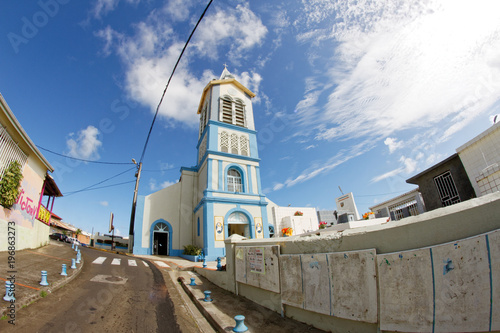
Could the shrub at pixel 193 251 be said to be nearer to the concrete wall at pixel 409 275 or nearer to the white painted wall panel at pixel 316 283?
the concrete wall at pixel 409 275

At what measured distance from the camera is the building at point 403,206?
15.2 m

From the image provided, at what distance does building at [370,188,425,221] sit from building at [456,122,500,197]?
4.33 meters

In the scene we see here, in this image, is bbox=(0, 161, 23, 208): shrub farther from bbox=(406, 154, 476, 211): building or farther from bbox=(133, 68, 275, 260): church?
bbox=(406, 154, 476, 211): building

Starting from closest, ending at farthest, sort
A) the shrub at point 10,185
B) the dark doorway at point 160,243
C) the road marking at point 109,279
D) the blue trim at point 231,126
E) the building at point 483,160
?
the road marking at point 109,279 → the shrub at point 10,185 → the building at point 483,160 → the dark doorway at point 160,243 → the blue trim at point 231,126

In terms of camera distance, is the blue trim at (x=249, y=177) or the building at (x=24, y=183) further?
the blue trim at (x=249, y=177)

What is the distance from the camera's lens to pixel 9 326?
3637 mm

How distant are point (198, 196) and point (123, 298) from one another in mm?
14988

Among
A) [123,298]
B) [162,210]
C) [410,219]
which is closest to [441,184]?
[410,219]

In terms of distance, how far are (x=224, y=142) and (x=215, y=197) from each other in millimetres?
5511

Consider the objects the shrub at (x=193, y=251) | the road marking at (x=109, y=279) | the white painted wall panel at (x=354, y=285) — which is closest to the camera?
the white painted wall panel at (x=354, y=285)

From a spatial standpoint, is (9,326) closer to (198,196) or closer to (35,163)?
(35,163)

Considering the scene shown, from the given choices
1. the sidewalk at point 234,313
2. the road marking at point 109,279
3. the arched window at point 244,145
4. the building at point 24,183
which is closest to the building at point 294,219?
the arched window at point 244,145

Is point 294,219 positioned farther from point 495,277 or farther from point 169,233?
point 495,277

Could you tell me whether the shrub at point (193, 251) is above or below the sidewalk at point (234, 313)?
above
